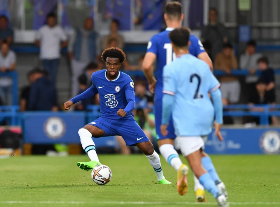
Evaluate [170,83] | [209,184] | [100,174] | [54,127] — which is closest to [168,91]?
[170,83]

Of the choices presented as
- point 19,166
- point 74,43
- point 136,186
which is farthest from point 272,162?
point 74,43

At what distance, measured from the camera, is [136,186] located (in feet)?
34.6

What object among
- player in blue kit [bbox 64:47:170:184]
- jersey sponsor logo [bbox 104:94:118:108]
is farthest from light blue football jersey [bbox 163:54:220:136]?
jersey sponsor logo [bbox 104:94:118:108]

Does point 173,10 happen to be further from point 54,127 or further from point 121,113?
point 54,127

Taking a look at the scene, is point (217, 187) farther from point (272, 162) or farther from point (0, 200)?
point (272, 162)

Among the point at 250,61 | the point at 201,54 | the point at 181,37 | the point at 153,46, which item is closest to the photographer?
the point at 181,37

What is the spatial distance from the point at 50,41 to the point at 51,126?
3.12 m

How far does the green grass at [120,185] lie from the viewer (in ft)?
27.9

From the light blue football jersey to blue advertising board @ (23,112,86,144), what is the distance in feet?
42.8

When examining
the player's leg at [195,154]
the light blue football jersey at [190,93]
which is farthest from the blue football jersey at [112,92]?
the player's leg at [195,154]

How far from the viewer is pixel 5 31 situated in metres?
22.4

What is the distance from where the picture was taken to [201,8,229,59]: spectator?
2173 cm

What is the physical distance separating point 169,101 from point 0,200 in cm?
260

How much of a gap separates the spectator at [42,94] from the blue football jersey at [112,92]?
985 centimetres
